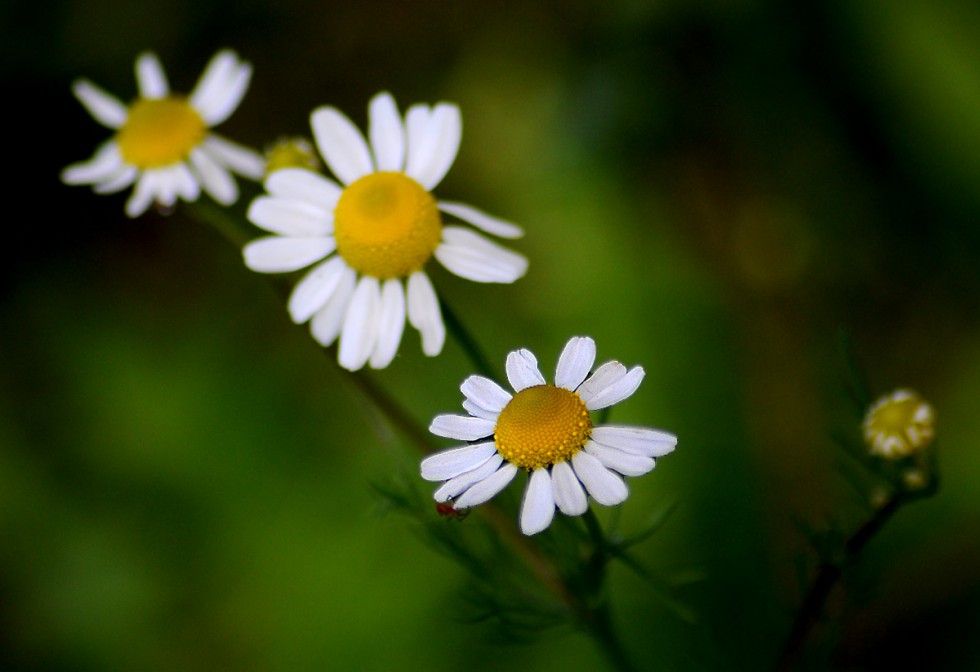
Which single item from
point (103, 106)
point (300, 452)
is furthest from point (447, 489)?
point (300, 452)

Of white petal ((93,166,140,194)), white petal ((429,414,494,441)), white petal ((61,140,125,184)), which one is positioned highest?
white petal ((61,140,125,184))

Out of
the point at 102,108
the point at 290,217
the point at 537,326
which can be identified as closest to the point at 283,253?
the point at 290,217

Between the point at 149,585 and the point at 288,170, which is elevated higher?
the point at 288,170

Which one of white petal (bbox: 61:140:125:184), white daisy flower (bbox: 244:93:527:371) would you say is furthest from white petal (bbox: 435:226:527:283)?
white petal (bbox: 61:140:125:184)

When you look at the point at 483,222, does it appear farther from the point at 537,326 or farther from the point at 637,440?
the point at 537,326

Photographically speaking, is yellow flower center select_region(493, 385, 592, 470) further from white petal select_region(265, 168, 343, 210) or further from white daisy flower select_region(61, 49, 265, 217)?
white daisy flower select_region(61, 49, 265, 217)

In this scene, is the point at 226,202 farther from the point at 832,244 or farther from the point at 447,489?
the point at 832,244

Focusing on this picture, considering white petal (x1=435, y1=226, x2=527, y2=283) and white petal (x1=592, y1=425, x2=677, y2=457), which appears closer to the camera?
white petal (x1=592, y1=425, x2=677, y2=457)
